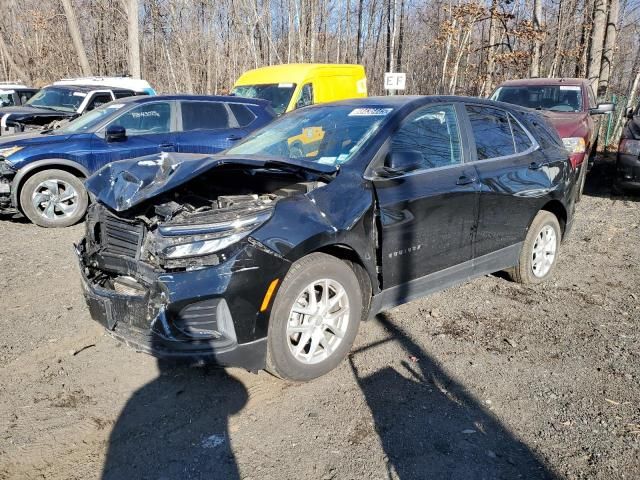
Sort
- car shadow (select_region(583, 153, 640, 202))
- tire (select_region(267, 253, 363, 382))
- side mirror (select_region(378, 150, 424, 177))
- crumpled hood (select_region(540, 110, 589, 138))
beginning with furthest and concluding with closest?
1. car shadow (select_region(583, 153, 640, 202))
2. crumpled hood (select_region(540, 110, 589, 138))
3. side mirror (select_region(378, 150, 424, 177))
4. tire (select_region(267, 253, 363, 382))

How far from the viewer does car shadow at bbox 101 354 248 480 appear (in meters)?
2.67

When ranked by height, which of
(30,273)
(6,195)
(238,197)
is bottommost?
(30,273)

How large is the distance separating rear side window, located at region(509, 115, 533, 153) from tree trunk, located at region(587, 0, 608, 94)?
11772mm

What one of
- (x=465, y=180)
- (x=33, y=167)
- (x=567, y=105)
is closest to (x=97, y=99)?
(x=33, y=167)

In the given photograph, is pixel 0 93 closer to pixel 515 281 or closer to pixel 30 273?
pixel 30 273

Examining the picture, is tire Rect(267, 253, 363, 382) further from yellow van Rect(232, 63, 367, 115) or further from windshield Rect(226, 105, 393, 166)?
yellow van Rect(232, 63, 367, 115)

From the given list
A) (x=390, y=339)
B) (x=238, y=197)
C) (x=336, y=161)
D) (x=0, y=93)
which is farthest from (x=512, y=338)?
(x=0, y=93)

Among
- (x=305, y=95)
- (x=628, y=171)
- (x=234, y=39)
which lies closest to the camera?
(x=628, y=171)

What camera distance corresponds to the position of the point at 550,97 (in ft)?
32.4

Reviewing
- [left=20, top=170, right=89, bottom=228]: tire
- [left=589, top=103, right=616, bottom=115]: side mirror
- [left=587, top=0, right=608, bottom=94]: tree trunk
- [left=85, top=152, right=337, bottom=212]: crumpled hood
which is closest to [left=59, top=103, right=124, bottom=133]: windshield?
[left=20, top=170, right=89, bottom=228]: tire

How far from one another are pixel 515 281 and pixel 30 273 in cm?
496

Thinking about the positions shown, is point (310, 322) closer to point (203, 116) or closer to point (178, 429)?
point (178, 429)

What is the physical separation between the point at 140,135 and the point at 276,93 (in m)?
4.05

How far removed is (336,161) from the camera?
373 cm
